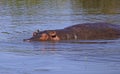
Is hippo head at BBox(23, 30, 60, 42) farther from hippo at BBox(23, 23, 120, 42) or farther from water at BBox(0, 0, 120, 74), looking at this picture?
water at BBox(0, 0, 120, 74)

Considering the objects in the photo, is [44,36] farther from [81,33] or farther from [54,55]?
[54,55]

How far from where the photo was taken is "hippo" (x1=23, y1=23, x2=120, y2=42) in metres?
12.2

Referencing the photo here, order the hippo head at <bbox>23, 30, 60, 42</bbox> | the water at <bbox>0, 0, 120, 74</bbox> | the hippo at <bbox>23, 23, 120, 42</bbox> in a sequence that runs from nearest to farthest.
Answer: the water at <bbox>0, 0, 120, 74</bbox>, the hippo head at <bbox>23, 30, 60, 42</bbox>, the hippo at <bbox>23, 23, 120, 42</bbox>

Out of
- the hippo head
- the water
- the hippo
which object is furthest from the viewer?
the hippo

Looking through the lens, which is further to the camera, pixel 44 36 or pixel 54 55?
pixel 44 36

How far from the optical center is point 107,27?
12.9 meters

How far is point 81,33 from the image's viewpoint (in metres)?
12.6

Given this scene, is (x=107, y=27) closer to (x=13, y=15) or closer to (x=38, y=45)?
(x=38, y=45)

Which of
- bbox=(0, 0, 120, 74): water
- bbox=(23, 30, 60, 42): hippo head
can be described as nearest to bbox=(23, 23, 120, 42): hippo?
bbox=(23, 30, 60, 42): hippo head

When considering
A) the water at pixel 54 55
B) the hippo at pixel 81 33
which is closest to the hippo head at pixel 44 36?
the hippo at pixel 81 33

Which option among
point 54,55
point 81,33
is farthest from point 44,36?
point 54,55

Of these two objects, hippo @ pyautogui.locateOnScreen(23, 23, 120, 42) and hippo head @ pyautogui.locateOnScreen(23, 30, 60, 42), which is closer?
hippo head @ pyautogui.locateOnScreen(23, 30, 60, 42)

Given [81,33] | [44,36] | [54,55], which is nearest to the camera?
[54,55]

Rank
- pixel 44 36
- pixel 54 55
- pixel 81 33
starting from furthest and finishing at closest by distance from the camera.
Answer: pixel 81 33 < pixel 44 36 < pixel 54 55
